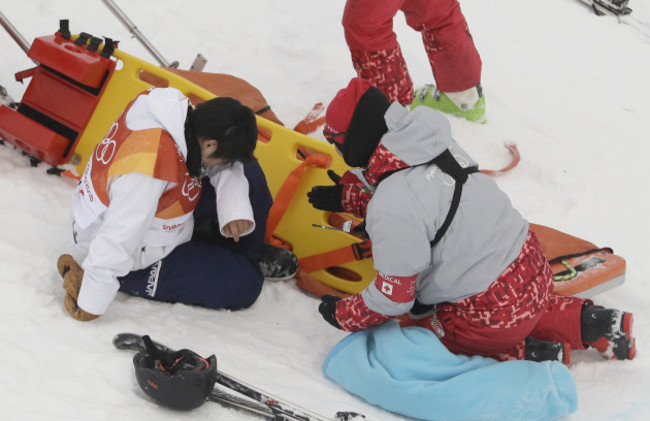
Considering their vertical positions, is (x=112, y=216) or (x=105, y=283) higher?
(x=112, y=216)

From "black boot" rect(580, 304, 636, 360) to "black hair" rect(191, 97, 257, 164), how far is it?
4.22 feet

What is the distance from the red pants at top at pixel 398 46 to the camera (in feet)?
11.1

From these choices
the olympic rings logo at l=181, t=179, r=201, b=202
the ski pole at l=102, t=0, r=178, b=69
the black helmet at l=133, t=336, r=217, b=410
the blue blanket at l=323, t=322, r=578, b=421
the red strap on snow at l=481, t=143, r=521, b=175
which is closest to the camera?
Answer: the black helmet at l=133, t=336, r=217, b=410

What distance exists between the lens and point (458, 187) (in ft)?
7.24

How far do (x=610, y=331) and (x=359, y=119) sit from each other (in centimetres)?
111

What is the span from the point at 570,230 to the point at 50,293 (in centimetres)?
229

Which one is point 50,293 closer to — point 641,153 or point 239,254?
point 239,254

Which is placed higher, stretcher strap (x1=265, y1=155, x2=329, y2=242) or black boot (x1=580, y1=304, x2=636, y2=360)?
black boot (x1=580, y1=304, x2=636, y2=360)

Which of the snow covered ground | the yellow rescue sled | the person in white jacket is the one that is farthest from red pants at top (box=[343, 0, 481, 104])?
the person in white jacket

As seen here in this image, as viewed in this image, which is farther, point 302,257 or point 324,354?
point 302,257

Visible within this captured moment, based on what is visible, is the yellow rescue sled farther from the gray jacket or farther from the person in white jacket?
the gray jacket

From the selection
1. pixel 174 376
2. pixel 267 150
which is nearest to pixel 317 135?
pixel 267 150

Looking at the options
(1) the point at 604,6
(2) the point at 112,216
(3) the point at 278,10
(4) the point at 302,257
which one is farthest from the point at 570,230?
(1) the point at 604,6

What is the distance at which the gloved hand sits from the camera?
87.2 inches
